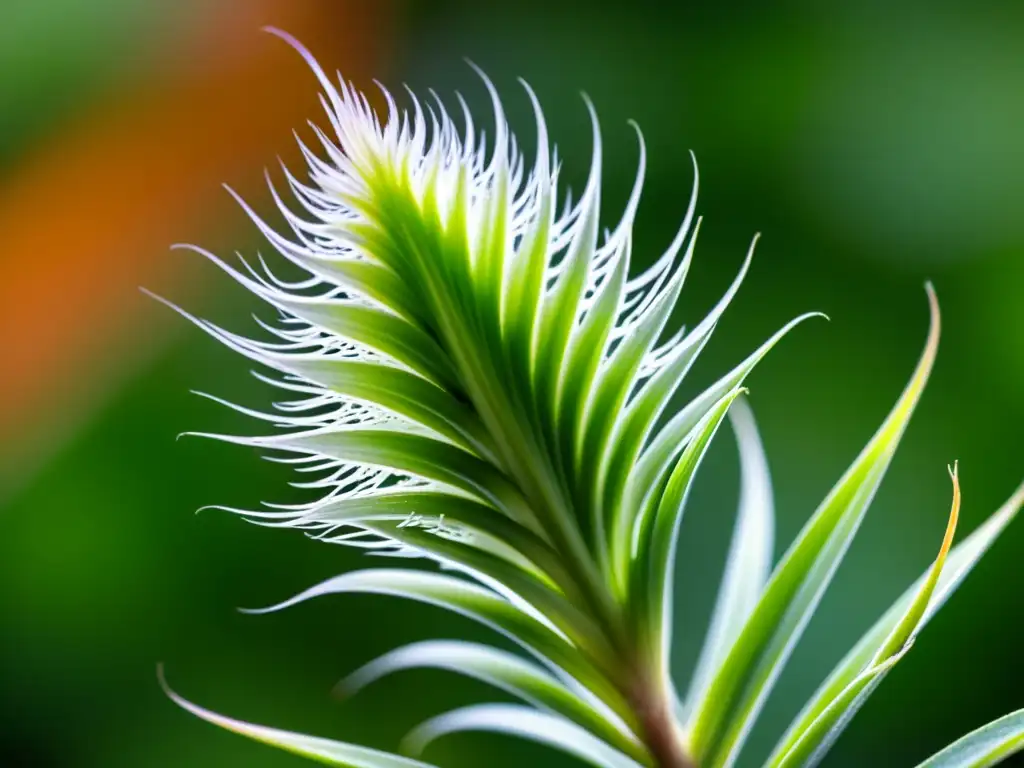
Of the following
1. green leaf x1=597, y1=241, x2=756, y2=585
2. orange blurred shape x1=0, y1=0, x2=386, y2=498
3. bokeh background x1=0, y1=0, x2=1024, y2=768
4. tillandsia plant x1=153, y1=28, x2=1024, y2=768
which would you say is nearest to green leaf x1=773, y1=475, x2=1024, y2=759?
tillandsia plant x1=153, y1=28, x2=1024, y2=768

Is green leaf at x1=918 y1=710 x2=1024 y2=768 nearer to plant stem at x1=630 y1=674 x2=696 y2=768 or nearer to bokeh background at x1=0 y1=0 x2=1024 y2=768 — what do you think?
plant stem at x1=630 y1=674 x2=696 y2=768

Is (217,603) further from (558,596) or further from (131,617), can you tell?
(558,596)

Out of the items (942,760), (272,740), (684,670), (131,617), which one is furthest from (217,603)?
(942,760)

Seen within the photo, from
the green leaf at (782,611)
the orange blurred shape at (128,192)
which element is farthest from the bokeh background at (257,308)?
the green leaf at (782,611)

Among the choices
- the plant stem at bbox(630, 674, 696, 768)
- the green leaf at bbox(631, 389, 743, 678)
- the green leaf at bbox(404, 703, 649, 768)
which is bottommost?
the green leaf at bbox(404, 703, 649, 768)

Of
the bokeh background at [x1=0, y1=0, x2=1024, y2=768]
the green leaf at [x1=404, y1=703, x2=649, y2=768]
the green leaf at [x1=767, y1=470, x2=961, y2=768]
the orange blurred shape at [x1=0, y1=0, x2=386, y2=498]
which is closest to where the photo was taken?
the green leaf at [x1=767, y1=470, x2=961, y2=768]

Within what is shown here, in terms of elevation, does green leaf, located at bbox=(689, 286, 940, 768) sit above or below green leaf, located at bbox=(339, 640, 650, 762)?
above
